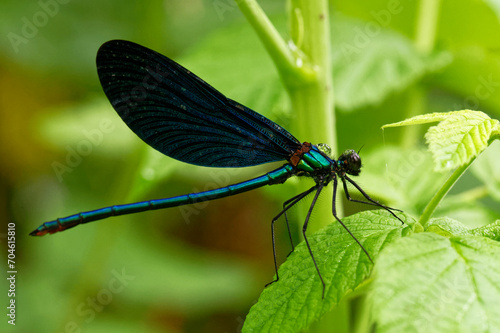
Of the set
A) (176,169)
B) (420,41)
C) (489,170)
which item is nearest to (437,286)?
(489,170)

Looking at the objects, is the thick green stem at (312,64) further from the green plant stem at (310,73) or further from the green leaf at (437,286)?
the green leaf at (437,286)

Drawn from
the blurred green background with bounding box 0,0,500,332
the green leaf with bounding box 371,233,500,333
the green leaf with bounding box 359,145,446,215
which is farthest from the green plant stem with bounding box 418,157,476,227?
the blurred green background with bounding box 0,0,500,332

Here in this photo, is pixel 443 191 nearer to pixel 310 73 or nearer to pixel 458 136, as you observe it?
pixel 458 136

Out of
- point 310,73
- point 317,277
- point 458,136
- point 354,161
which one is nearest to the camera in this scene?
point 458,136

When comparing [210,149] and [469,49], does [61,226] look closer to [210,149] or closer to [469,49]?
[210,149]

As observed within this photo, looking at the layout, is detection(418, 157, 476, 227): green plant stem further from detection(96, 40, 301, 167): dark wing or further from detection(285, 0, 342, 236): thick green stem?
detection(96, 40, 301, 167): dark wing

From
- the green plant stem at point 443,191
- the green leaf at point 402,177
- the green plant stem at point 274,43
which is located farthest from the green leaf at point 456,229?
the green leaf at point 402,177

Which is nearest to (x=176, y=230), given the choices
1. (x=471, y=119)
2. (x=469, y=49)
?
(x=469, y=49)
